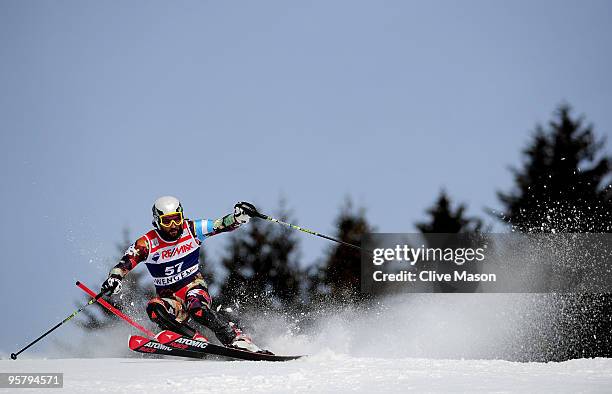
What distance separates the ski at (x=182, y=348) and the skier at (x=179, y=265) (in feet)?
0.60

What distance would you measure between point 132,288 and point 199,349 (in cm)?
592

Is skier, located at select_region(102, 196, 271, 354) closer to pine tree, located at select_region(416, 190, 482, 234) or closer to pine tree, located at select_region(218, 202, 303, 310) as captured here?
pine tree, located at select_region(218, 202, 303, 310)

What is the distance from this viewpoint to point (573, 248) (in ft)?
64.2

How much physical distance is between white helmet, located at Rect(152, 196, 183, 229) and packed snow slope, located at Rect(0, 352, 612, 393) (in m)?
2.33

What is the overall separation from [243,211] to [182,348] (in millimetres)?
2249

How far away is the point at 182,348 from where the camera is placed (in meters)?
11.6

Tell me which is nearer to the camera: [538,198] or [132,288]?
[132,288]

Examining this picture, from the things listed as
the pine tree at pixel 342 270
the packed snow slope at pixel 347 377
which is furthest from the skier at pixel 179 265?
the pine tree at pixel 342 270

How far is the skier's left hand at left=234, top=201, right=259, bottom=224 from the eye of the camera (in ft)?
38.6

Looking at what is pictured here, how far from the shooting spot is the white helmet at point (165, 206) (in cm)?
1155

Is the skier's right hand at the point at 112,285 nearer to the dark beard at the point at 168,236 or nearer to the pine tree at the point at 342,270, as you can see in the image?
the dark beard at the point at 168,236

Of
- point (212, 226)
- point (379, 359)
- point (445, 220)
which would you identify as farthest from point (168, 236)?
point (445, 220)

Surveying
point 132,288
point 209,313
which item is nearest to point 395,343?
point 209,313

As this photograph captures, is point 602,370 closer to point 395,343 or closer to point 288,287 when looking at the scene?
point 395,343
